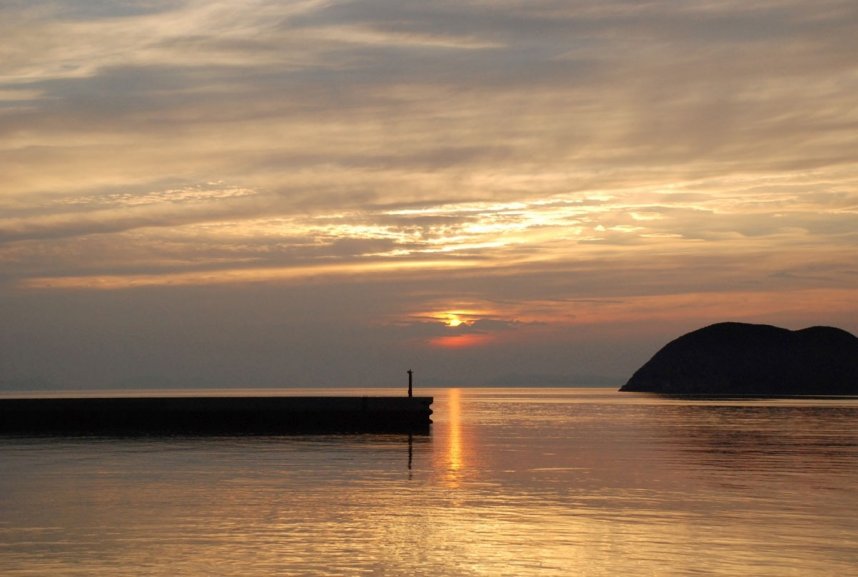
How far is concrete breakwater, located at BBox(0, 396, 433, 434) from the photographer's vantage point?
72.6 meters

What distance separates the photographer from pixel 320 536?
2702 centimetres

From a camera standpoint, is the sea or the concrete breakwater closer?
the sea

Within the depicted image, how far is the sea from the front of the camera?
23578 millimetres

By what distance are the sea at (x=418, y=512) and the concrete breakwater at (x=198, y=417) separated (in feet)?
47.0

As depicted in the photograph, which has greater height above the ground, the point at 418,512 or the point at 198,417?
the point at 198,417

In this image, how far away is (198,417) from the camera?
7588cm

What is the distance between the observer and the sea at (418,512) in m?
23.6

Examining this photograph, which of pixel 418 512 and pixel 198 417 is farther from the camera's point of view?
pixel 198 417

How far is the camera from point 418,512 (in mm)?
31641

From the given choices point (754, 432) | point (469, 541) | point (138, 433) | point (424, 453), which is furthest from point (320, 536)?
point (754, 432)

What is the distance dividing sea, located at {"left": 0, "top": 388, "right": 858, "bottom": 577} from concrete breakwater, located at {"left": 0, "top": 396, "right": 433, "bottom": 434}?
1432 cm

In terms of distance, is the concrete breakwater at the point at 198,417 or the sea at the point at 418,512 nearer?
the sea at the point at 418,512

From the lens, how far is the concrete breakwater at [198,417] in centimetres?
7256

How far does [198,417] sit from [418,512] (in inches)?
1858
